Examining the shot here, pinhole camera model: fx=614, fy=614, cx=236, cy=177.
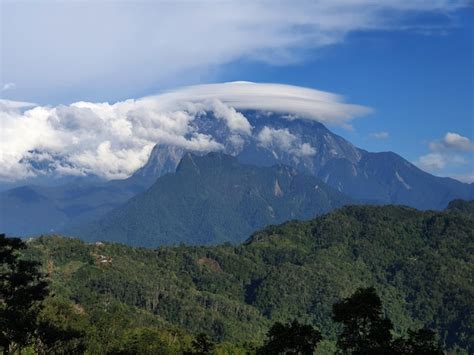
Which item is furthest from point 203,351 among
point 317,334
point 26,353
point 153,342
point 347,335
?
point 153,342

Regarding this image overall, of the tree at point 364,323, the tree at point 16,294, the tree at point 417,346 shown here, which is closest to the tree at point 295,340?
the tree at point 364,323

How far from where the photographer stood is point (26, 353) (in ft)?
396

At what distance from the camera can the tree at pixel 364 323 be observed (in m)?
58.5

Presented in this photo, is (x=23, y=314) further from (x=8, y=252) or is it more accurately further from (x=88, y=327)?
(x=88, y=327)

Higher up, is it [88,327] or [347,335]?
[347,335]

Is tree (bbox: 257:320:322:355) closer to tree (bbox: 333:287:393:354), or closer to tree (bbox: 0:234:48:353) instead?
tree (bbox: 333:287:393:354)

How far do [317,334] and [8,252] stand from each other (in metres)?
33.1

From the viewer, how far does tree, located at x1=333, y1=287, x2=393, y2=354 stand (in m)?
58.5

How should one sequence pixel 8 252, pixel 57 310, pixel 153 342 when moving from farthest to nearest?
pixel 57 310
pixel 153 342
pixel 8 252

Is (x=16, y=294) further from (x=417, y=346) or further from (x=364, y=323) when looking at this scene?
(x=417, y=346)

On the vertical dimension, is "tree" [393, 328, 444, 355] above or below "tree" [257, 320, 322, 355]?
above

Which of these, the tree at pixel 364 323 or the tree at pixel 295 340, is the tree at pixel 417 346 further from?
the tree at pixel 295 340

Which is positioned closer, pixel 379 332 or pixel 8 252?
pixel 379 332

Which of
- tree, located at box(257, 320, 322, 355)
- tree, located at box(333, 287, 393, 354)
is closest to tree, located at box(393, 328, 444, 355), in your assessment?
tree, located at box(333, 287, 393, 354)
